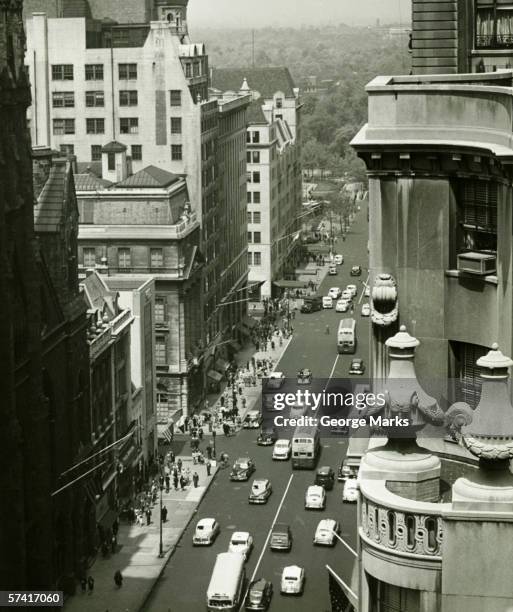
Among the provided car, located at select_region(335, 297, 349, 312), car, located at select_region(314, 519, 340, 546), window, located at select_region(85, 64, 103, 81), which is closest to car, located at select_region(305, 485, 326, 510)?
car, located at select_region(314, 519, 340, 546)

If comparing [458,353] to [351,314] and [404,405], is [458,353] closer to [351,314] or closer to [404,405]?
[404,405]

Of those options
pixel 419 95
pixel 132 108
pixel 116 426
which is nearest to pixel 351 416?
pixel 419 95

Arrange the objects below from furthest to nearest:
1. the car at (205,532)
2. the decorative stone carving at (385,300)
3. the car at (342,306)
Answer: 1. the car at (342,306)
2. the car at (205,532)
3. the decorative stone carving at (385,300)

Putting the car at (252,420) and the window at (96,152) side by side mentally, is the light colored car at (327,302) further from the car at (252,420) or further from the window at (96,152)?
the car at (252,420)

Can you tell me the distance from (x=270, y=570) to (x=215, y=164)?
208 feet

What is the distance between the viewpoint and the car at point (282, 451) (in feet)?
348

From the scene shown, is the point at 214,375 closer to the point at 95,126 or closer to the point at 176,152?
the point at 176,152

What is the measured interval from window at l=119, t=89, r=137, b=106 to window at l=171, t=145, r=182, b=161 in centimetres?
483

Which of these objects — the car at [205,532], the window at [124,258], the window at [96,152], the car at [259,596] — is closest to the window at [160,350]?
the window at [124,258]

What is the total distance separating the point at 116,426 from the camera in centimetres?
9550

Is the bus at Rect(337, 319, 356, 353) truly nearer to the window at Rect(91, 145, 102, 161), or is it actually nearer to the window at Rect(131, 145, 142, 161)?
the window at Rect(131, 145, 142, 161)

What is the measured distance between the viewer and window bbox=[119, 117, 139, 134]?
133m

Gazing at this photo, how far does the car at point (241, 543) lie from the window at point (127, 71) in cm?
5588

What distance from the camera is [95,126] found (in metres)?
134
